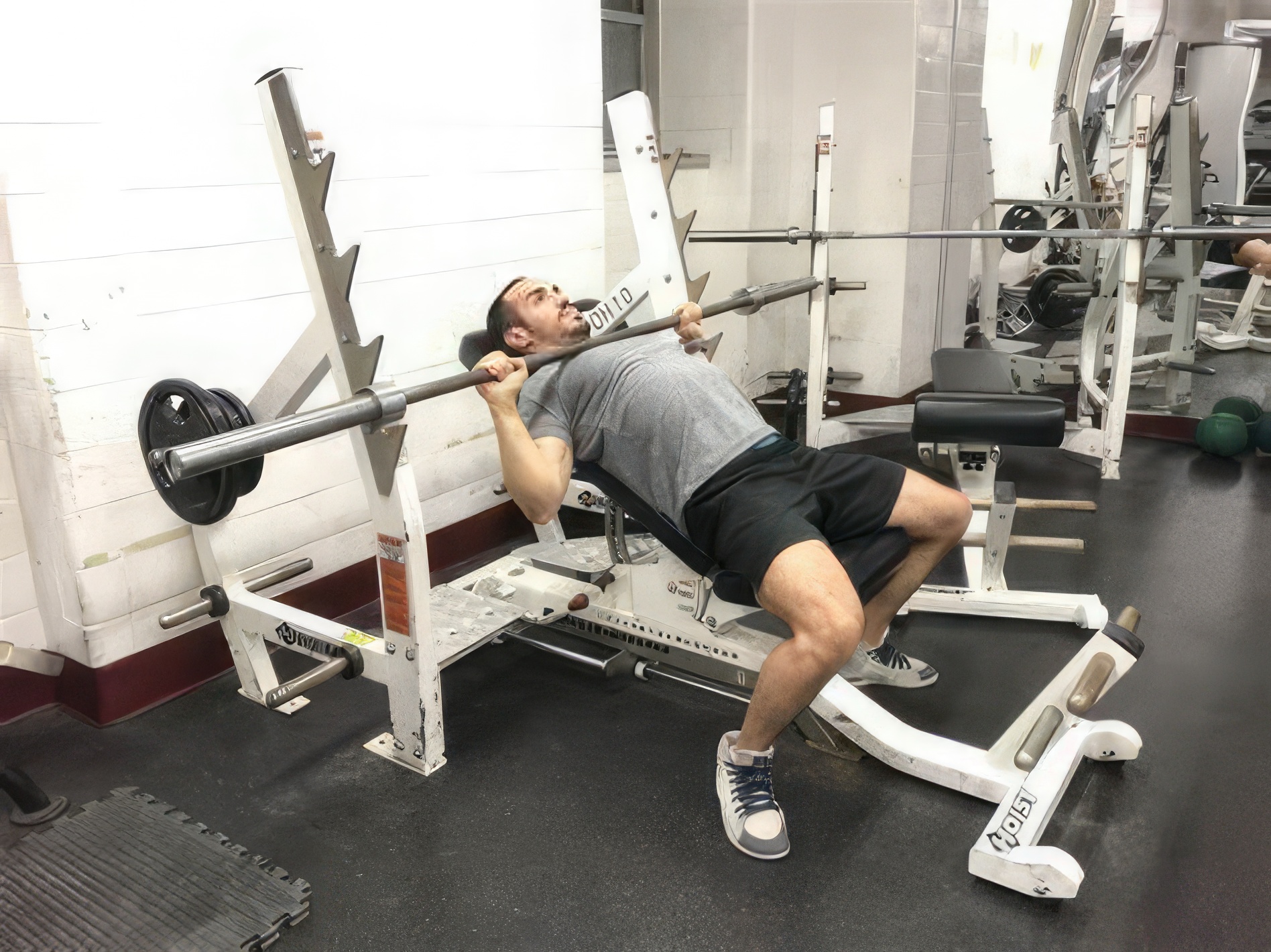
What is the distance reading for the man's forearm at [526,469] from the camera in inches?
71.9

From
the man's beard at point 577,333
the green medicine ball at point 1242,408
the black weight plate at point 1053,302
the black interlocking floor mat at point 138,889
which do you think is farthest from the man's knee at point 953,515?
the black weight plate at point 1053,302

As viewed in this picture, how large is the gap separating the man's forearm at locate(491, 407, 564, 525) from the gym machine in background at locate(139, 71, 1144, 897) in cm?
11

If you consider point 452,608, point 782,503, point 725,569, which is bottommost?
point 452,608

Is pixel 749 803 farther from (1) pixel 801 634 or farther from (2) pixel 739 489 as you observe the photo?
(2) pixel 739 489

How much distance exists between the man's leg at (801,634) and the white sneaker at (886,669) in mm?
493

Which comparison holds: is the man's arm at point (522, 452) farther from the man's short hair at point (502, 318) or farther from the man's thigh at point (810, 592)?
the man's thigh at point (810, 592)

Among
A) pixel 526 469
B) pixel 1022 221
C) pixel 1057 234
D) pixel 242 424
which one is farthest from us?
pixel 1022 221

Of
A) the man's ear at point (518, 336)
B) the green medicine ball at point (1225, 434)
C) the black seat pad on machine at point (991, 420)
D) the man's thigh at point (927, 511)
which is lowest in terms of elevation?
the green medicine ball at point (1225, 434)

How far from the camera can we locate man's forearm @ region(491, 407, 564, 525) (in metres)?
1.83

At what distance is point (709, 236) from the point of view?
346 centimetres

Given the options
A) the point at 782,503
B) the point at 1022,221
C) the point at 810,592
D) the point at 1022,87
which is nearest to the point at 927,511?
the point at 782,503

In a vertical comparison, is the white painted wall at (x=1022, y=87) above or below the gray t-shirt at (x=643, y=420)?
above

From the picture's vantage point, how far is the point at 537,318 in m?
2.16

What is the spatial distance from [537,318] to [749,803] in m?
1.11
